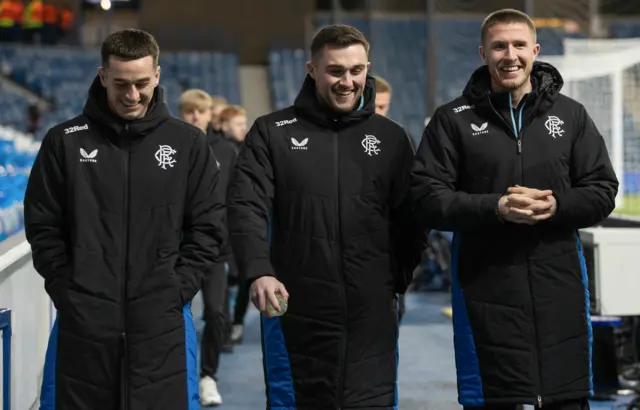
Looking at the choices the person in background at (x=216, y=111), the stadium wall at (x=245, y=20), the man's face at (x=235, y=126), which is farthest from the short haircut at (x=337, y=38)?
the stadium wall at (x=245, y=20)

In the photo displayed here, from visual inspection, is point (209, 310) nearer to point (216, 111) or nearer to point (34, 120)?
point (216, 111)

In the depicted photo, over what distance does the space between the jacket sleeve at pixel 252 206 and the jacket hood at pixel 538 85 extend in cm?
66

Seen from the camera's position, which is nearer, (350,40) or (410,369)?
(350,40)

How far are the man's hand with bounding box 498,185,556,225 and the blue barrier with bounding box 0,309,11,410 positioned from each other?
1962 mm

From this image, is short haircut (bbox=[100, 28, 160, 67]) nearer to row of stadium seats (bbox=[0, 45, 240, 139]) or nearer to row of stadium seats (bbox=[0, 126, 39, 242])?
row of stadium seats (bbox=[0, 126, 39, 242])

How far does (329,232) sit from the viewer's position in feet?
10.9

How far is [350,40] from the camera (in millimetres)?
3312

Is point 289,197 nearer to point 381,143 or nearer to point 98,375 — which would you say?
point 381,143

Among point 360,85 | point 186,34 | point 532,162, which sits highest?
point 186,34

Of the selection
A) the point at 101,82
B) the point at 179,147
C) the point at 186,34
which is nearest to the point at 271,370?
the point at 179,147

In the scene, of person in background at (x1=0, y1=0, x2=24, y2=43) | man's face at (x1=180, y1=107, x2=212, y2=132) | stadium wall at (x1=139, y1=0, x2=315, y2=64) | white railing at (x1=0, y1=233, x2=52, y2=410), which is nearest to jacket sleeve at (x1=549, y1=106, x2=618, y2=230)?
white railing at (x1=0, y1=233, x2=52, y2=410)

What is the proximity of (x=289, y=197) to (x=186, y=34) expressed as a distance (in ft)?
54.5

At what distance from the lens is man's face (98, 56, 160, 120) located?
3.22 metres

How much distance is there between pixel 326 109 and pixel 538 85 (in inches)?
26.2
